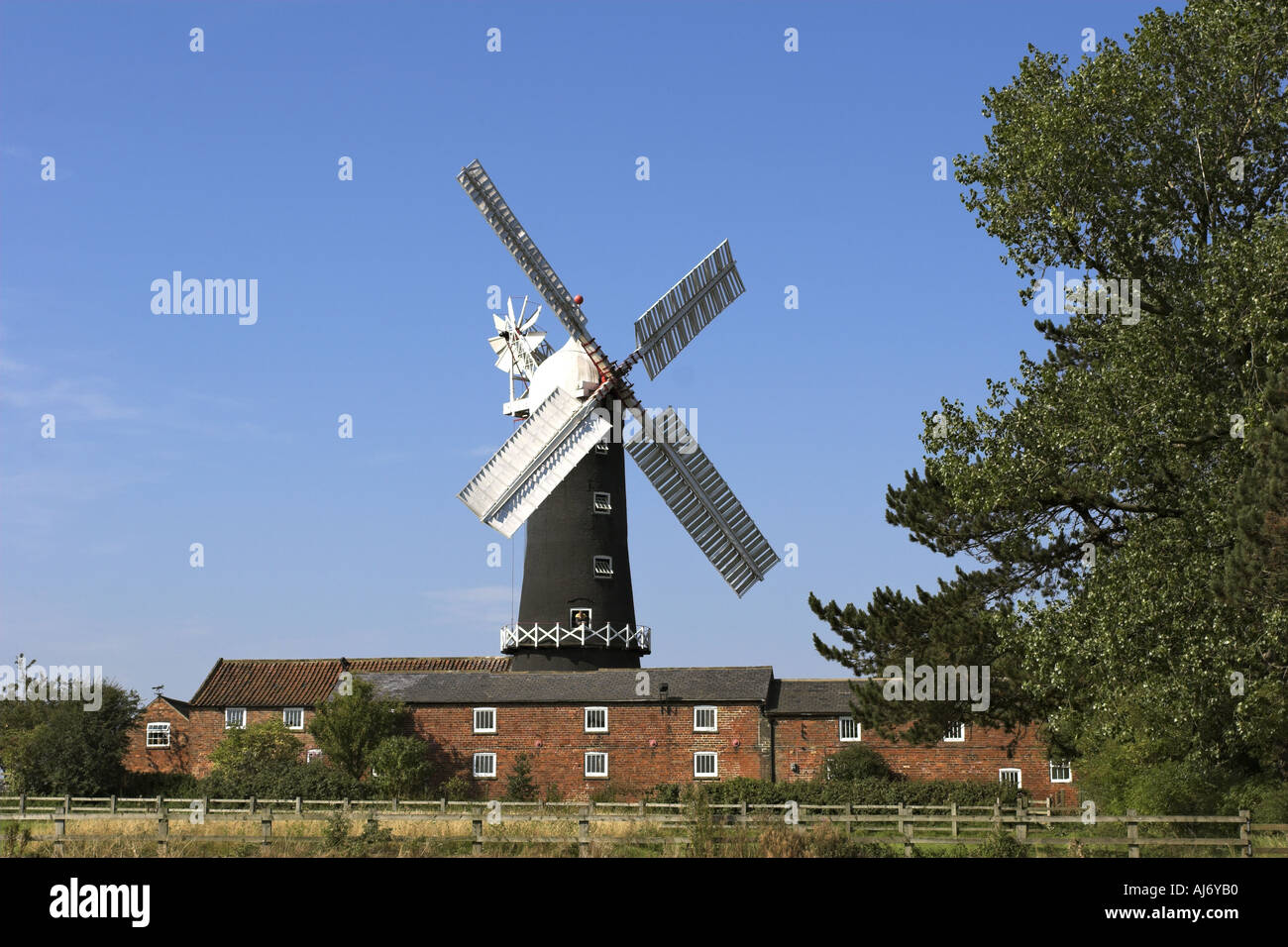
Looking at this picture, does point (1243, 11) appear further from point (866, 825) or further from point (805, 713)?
point (805, 713)

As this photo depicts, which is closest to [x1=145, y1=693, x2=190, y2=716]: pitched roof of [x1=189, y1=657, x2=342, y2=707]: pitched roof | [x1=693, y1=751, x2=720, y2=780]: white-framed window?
[x1=189, y1=657, x2=342, y2=707]: pitched roof

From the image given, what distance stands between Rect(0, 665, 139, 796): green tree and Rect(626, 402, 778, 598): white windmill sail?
20.7 meters

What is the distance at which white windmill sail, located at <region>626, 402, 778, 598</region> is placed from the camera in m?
45.8

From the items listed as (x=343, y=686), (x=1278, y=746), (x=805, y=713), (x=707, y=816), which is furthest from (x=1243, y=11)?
(x=343, y=686)

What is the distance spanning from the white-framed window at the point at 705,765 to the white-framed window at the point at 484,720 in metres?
7.71

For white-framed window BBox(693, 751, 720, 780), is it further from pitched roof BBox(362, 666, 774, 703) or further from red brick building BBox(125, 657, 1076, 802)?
pitched roof BBox(362, 666, 774, 703)

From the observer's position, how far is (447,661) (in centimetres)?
6028

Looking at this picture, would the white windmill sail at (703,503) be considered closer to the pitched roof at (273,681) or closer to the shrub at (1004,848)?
the pitched roof at (273,681)

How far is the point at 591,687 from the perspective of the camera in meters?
48.9

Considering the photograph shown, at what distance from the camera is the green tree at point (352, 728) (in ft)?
154

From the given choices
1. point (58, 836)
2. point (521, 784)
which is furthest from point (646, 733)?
point (58, 836)

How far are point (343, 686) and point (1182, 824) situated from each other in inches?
1218

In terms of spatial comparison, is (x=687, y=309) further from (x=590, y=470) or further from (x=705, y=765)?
(x=705, y=765)
